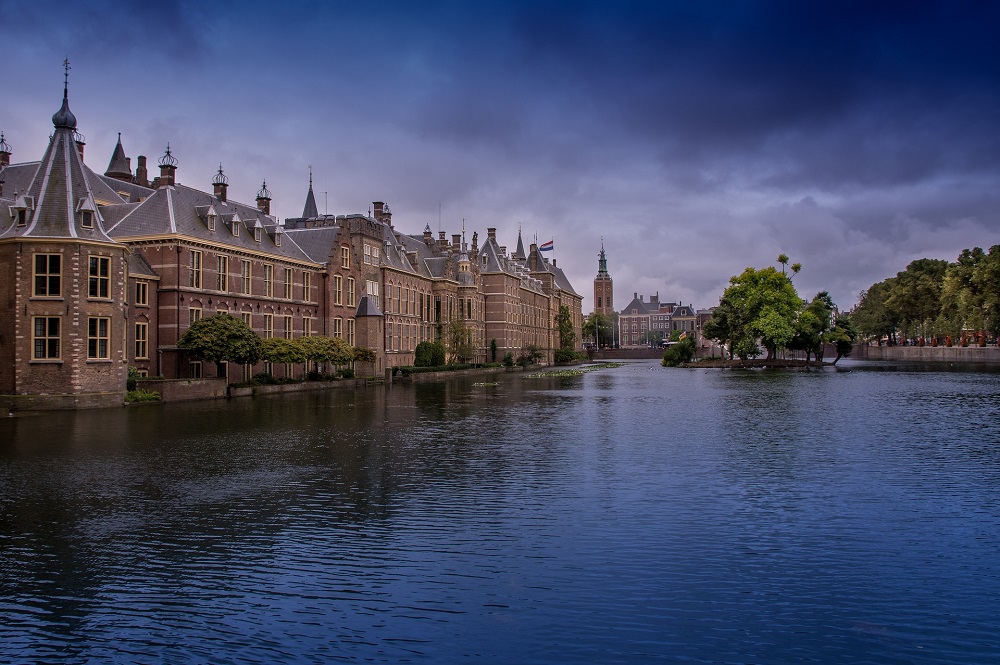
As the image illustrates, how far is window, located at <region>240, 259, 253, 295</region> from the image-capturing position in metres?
55.1

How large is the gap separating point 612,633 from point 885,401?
121 ft

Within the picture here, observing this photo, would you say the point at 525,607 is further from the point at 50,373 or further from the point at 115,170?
the point at 115,170

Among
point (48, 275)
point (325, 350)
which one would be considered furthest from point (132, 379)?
point (325, 350)

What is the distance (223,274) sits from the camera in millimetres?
52969

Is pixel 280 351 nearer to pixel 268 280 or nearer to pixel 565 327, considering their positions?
pixel 268 280

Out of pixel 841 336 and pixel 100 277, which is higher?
pixel 100 277

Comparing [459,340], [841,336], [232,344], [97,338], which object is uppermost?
[459,340]

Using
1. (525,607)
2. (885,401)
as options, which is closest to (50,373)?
(525,607)

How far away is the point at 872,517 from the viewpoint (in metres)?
14.5

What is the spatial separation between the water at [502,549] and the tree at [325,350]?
2970 cm

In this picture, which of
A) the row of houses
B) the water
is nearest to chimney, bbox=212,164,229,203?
the row of houses

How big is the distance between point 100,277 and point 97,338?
3.36 m

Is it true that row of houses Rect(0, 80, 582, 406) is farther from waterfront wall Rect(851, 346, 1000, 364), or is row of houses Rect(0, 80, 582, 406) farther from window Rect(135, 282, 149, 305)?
waterfront wall Rect(851, 346, 1000, 364)

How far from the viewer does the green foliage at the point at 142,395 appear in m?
41.3
